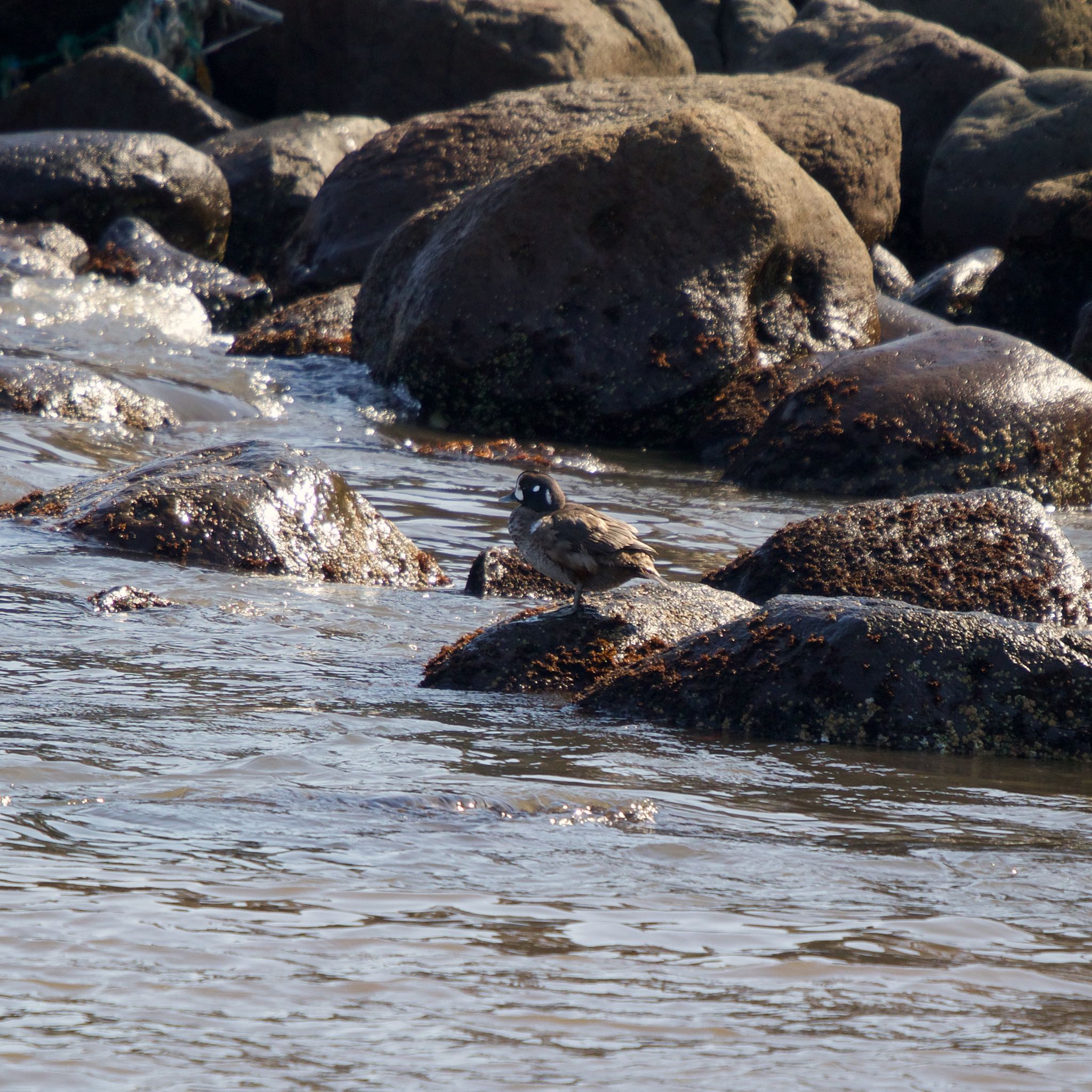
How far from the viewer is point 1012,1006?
2.71 meters

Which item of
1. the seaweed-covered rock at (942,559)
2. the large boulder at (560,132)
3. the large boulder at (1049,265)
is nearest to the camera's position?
the seaweed-covered rock at (942,559)

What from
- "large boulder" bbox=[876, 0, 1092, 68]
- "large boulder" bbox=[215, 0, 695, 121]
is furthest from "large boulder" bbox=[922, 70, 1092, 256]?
"large boulder" bbox=[876, 0, 1092, 68]

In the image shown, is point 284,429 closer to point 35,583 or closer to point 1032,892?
point 35,583

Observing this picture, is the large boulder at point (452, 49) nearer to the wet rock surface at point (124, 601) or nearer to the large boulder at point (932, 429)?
the large boulder at point (932, 429)

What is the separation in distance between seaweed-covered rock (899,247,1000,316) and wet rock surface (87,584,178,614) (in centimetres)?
1204

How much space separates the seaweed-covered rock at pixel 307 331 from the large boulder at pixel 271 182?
15.4ft

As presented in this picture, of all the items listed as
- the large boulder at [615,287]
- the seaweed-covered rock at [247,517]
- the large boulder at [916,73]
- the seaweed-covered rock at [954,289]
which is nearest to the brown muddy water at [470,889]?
the seaweed-covered rock at [247,517]

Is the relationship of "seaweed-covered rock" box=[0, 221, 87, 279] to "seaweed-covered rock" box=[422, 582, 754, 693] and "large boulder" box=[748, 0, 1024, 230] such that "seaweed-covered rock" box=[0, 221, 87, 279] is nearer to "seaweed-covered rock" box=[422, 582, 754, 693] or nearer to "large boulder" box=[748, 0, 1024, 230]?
"large boulder" box=[748, 0, 1024, 230]

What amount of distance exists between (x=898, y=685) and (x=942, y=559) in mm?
1644

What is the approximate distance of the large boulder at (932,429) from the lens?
33.0 ft

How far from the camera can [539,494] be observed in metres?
5.90

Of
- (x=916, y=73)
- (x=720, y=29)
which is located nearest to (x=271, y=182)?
(x=916, y=73)

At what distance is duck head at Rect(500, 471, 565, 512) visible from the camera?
5.90 metres

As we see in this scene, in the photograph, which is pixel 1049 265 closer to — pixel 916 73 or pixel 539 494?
pixel 916 73
